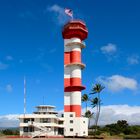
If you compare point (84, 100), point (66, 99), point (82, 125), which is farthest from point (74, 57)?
point (84, 100)

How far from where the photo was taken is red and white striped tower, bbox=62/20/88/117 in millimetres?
92188

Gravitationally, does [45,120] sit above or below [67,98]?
below

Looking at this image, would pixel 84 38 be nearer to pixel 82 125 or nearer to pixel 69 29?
pixel 69 29

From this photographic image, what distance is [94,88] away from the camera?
111 metres

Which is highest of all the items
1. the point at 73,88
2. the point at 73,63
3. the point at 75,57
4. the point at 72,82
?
the point at 75,57

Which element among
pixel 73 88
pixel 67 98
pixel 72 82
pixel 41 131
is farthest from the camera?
pixel 67 98

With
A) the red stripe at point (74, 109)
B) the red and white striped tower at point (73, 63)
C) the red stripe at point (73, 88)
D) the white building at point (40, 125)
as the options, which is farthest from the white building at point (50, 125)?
the red stripe at point (73, 88)

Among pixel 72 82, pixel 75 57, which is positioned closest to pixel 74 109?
pixel 72 82

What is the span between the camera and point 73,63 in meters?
93.4

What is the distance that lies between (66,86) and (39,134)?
14848 mm

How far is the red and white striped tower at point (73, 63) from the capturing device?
92.2 m

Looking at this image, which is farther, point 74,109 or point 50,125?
point 74,109

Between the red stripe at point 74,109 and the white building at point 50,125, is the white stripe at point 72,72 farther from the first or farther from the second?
the white building at point 50,125

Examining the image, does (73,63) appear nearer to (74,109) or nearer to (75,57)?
(75,57)
